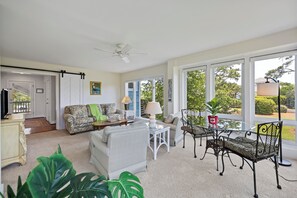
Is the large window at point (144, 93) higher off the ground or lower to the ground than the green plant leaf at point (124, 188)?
higher

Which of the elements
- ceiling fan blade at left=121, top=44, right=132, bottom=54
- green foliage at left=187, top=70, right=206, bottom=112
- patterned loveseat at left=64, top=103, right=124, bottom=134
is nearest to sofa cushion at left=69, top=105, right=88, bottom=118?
patterned loveseat at left=64, top=103, right=124, bottom=134

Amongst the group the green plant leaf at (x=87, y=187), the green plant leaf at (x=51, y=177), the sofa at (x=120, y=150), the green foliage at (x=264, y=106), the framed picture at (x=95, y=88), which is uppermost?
the framed picture at (x=95, y=88)

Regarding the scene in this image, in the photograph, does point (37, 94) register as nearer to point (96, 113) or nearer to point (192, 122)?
point (96, 113)

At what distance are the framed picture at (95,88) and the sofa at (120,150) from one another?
437 centimetres

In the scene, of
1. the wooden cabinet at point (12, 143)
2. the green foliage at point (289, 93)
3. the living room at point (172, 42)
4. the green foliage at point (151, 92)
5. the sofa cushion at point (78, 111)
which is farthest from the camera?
the green foliage at point (151, 92)

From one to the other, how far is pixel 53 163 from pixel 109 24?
7.63ft

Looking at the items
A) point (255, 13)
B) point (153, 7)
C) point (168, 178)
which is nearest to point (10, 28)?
point (153, 7)

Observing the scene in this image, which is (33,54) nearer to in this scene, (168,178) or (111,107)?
(111,107)

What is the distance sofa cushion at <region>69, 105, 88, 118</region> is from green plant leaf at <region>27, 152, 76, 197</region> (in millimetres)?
4679

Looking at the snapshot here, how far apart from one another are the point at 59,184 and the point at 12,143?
2642 millimetres

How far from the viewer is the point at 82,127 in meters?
4.82

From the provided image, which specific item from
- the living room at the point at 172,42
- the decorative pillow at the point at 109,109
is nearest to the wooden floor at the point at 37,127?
the living room at the point at 172,42

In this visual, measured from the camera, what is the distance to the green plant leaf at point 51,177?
0.68 metres

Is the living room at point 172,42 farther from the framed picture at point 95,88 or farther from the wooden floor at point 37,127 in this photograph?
the framed picture at point 95,88
